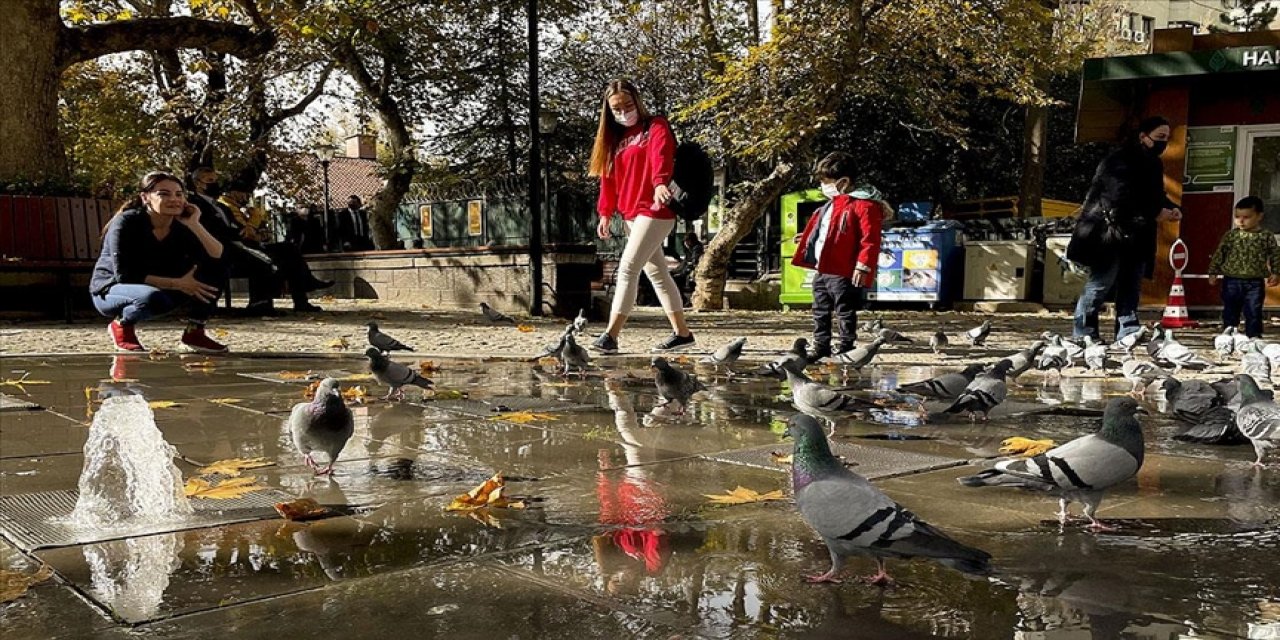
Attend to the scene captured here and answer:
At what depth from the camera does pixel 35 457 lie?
13.9 feet

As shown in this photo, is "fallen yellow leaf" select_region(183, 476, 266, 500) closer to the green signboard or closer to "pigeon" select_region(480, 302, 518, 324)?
"pigeon" select_region(480, 302, 518, 324)

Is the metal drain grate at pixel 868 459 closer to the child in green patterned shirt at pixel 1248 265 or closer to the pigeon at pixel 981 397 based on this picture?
the pigeon at pixel 981 397

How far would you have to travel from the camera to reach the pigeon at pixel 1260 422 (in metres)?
4.12

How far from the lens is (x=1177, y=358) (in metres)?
7.84

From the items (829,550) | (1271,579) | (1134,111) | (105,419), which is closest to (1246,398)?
(1271,579)

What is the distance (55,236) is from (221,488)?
11628mm

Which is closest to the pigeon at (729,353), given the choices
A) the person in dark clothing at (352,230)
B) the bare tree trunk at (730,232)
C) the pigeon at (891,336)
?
the pigeon at (891,336)

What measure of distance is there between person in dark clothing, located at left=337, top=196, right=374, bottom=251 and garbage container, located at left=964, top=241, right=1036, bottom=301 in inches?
584

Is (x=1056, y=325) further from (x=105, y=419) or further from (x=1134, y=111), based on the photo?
(x=105, y=419)

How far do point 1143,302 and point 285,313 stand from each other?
41.5ft

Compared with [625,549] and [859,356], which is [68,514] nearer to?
[625,549]

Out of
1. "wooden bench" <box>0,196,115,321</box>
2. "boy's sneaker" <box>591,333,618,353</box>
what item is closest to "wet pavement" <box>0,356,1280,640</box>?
"boy's sneaker" <box>591,333,618,353</box>

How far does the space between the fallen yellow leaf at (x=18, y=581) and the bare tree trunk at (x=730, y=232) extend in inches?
663

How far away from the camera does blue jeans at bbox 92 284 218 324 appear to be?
27.9 ft
